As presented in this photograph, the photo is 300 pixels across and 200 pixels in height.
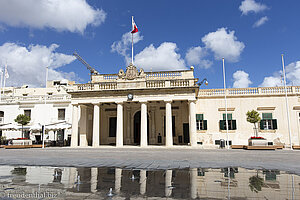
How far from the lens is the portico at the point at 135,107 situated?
73.8 ft

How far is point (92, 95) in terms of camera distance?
24219 mm

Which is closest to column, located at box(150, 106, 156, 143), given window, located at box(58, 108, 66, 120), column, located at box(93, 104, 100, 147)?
column, located at box(93, 104, 100, 147)

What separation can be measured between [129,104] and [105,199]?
78.1 ft

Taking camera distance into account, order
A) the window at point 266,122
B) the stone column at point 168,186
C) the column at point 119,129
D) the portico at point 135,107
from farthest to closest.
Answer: the window at point 266,122
the column at point 119,129
the portico at point 135,107
the stone column at point 168,186

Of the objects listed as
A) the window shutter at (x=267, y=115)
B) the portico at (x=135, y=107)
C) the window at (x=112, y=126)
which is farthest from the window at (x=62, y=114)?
the window shutter at (x=267, y=115)

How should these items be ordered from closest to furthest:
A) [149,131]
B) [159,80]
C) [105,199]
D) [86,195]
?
[105,199] < [86,195] < [159,80] < [149,131]

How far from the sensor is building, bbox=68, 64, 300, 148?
893 inches

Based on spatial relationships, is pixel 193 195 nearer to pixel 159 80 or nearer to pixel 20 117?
pixel 159 80

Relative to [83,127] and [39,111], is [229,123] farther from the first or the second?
[39,111]

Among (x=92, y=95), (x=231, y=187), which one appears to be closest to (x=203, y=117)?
(x=92, y=95)

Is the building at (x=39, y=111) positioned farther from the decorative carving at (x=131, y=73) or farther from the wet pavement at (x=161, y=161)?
the wet pavement at (x=161, y=161)

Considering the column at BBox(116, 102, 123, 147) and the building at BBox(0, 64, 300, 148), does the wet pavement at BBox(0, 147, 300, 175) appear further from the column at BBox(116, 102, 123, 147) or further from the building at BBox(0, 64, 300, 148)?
the building at BBox(0, 64, 300, 148)

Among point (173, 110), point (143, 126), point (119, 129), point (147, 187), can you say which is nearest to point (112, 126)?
point (119, 129)

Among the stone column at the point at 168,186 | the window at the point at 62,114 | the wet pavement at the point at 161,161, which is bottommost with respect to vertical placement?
the wet pavement at the point at 161,161
